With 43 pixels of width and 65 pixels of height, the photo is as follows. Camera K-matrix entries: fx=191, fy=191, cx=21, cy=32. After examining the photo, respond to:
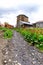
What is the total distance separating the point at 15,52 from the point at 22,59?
226 centimetres

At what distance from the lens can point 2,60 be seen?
1327 cm

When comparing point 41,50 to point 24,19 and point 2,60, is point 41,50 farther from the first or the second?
point 24,19

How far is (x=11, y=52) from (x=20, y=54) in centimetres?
102

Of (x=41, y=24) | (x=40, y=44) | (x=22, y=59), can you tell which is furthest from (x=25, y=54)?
(x=41, y=24)

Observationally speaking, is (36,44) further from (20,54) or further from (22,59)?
(22,59)

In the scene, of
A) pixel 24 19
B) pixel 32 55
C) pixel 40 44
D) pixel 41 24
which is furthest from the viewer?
pixel 24 19

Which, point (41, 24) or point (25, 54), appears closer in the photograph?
point (25, 54)

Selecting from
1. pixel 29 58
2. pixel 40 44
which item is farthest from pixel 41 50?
pixel 29 58

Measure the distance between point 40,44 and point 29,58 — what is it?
198 inches

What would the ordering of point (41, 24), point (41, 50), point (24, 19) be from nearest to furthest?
point (41, 50) < point (41, 24) < point (24, 19)

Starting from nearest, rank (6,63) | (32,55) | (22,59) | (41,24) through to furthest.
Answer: (6,63), (22,59), (32,55), (41,24)

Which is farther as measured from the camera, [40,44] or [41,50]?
[40,44]

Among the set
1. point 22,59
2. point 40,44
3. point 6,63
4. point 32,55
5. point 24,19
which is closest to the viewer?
point 6,63

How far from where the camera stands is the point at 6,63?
12.6 meters
